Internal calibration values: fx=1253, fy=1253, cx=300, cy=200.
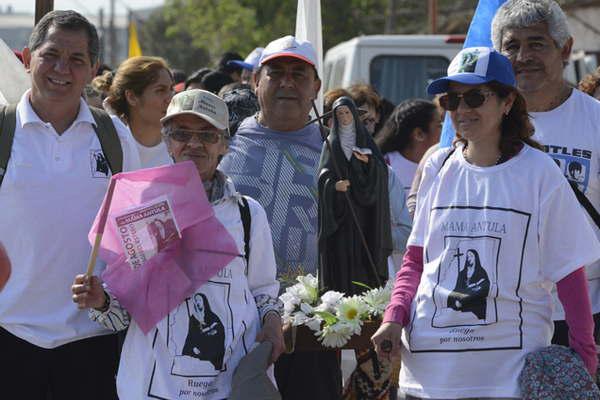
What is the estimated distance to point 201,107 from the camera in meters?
4.71

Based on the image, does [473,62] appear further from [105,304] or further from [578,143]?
[105,304]

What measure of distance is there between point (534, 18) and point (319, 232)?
1.29 metres

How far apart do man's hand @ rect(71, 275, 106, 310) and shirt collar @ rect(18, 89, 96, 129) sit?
0.81 metres

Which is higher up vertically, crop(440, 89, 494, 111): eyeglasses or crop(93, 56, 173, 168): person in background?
crop(440, 89, 494, 111): eyeglasses

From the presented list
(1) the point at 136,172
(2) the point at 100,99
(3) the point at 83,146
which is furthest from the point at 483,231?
(2) the point at 100,99

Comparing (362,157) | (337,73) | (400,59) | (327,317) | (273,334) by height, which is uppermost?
(362,157)

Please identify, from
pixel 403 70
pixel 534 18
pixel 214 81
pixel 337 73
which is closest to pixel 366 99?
pixel 214 81

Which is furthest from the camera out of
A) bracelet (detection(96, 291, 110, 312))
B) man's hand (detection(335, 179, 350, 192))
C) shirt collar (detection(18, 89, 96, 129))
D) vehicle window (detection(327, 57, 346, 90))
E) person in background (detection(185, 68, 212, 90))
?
vehicle window (detection(327, 57, 346, 90))

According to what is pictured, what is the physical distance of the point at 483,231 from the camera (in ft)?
14.0

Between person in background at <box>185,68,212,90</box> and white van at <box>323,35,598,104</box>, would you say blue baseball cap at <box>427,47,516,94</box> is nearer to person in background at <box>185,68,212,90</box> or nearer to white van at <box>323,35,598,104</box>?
person in background at <box>185,68,212,90</box>

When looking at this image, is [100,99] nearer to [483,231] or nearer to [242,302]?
[242,302]

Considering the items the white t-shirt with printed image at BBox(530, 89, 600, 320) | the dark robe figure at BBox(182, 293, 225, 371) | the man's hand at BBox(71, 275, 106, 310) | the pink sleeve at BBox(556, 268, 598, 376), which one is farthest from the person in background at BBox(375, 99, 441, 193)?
the man's hand at BBox(71, 275, 106, 310)

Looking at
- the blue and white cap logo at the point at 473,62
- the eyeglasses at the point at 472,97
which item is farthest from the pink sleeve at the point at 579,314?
the blue and white cap logo at the point at 473,62

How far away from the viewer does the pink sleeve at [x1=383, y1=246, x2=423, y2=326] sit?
4445 millimetres
